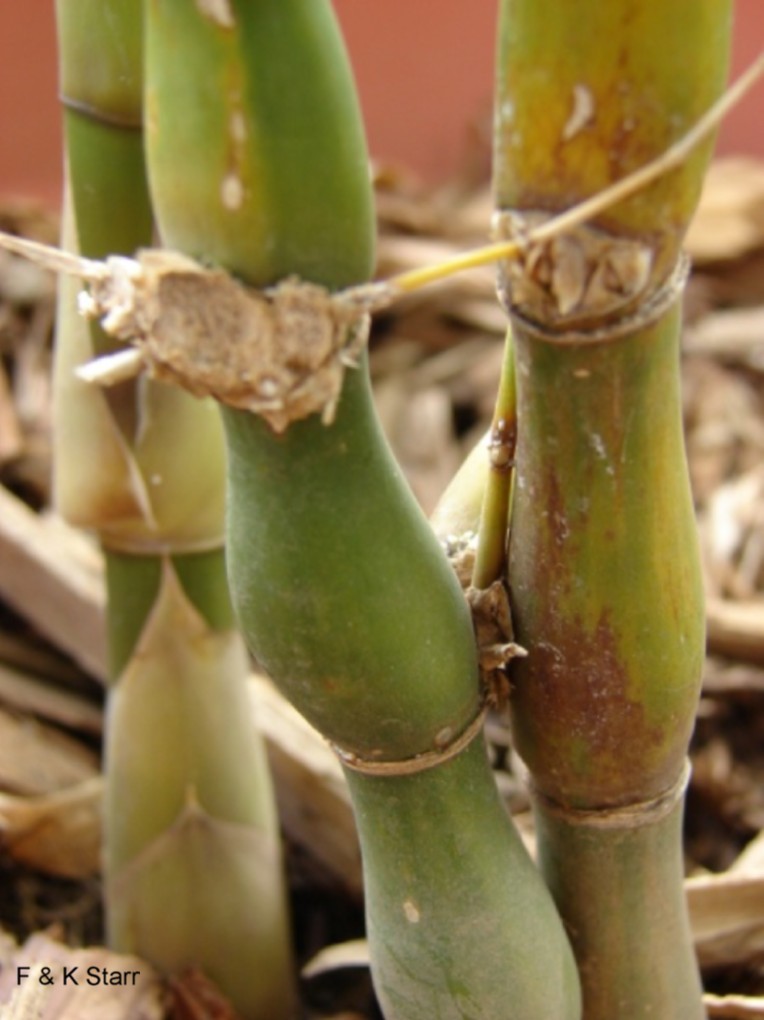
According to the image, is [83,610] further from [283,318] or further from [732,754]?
[283,318]

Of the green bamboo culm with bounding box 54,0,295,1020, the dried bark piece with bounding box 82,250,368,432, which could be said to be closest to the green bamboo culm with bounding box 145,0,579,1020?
the dried bark piece with bounding box 82,250,368,432

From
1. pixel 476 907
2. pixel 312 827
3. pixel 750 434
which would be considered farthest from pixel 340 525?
pixel 750 434

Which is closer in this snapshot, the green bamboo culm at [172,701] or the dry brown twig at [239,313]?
the dry brown twig at [239,313]

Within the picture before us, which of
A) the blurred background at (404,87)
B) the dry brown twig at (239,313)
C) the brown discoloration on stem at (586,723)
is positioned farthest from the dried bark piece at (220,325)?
the blurred background at (404,87)

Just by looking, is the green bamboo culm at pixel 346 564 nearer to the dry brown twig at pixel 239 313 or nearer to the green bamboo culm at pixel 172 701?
the dry brown twig at pixel 239 313

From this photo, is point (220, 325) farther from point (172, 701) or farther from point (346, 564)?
point (172, 701)

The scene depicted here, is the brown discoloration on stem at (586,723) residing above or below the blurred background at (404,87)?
below

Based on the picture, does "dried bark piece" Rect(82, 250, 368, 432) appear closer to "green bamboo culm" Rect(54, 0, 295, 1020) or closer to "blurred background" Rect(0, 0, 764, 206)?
"green bamboo culm" Rect(54, 0, 295, 1020)
